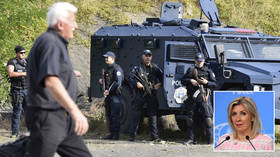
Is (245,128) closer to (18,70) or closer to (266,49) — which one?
(266,49)

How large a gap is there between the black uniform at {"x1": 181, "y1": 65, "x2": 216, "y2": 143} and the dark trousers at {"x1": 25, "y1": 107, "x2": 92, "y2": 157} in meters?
6.06

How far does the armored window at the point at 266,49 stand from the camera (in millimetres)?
11789

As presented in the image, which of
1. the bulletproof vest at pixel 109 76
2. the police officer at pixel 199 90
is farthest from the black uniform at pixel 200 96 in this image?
the bulletproof vest at pixel 109 76

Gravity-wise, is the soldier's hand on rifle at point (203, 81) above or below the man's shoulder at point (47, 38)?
below

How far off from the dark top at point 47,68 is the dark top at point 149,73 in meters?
6.50

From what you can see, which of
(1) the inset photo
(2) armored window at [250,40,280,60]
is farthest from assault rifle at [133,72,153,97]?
(1) the inset photo

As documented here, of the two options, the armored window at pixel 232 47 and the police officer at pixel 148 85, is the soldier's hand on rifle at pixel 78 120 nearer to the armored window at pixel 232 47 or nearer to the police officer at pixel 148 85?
the police officer at pixel 148 85

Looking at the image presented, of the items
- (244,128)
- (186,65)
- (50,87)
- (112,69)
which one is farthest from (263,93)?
(50,87)

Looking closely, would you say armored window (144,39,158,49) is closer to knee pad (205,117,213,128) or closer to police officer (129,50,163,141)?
police officer (129,50,163,141)

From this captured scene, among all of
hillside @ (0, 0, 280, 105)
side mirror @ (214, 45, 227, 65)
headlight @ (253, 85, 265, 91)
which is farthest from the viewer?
hillside @ (0, 0, 280, 105)

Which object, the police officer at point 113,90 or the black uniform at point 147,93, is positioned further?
the police officer at point 113,90

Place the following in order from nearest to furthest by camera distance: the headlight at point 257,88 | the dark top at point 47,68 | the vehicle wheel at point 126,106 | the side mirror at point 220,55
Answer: the dark top at point 47,68
the headlight at point 257,88
the side mirror at point 220,55
the vehicle wheel at point 126,106

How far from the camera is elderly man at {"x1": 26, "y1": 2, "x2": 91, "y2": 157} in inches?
189

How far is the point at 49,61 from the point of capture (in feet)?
15.7
